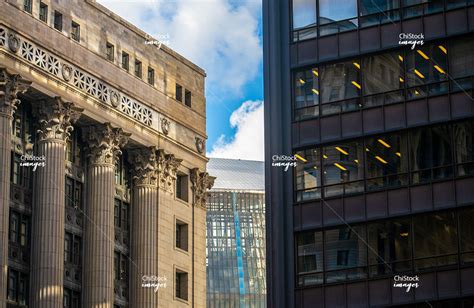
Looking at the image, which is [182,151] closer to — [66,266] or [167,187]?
[167,187]

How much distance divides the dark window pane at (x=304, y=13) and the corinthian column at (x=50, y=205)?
2677 cm

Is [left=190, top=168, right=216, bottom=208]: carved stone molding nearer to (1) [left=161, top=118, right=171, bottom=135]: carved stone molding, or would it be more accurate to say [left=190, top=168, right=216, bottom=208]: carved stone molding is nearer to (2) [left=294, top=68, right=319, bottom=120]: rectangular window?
(1) [left=161, top=118, right=171, bottom=135]: carved stone molding

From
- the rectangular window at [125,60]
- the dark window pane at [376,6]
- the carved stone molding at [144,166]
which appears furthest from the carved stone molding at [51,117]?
the dark window pane at [376,6]

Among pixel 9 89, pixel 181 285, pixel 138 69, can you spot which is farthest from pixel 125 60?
pixel 9 89

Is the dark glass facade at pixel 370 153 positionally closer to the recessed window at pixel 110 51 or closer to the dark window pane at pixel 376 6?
the dark window pane at pixel 376 6

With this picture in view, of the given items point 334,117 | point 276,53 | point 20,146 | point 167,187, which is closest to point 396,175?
point 334,117

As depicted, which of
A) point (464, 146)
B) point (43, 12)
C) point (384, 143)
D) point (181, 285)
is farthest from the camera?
point (181, 285)

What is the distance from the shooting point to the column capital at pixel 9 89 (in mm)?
93438

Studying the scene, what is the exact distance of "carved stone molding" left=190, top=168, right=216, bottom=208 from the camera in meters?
117

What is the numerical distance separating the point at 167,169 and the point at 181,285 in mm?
9061

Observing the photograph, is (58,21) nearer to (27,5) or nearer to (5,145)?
(27,5)

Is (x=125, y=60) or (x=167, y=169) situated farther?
(x=167, y=169)

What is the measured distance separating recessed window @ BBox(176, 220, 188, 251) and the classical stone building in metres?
0.11

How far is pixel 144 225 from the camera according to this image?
109 metres
